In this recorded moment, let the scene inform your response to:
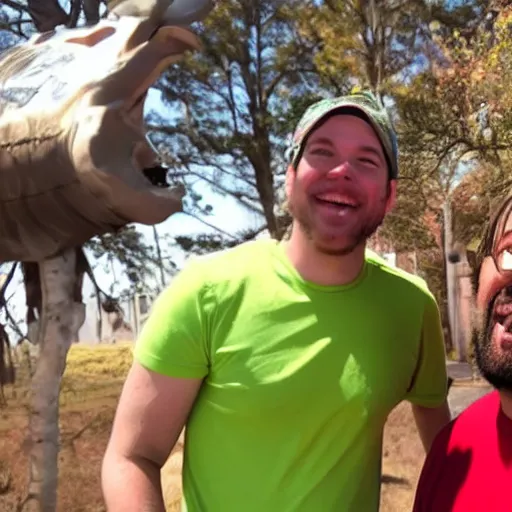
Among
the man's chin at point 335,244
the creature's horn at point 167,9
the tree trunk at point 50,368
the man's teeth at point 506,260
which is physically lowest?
the tree trunk at point 50,368

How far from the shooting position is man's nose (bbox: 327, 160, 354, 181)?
4.09 feet

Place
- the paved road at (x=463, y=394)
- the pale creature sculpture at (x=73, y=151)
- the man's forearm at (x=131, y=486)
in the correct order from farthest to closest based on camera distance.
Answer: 1. the paved road at (x=463, y=394)
2. the pale creature sculpture at (x=73, y=151)
3. the man's forearm at (x=131, y=486)

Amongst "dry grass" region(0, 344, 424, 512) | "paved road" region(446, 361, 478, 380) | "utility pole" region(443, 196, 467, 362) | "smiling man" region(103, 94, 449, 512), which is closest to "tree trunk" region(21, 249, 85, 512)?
"dry grass" region(0, 344, 424, 512)

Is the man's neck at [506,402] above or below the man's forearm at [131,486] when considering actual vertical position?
above

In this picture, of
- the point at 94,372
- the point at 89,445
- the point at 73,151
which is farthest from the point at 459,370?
the point at 73,151

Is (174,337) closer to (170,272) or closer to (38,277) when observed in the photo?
(38,277)

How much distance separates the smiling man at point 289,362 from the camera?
1.20m

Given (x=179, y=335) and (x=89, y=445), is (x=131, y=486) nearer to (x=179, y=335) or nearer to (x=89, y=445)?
(x=179, y=335)

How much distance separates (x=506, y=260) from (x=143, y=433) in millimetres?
629

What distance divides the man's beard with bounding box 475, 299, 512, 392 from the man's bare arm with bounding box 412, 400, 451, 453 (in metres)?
0.34

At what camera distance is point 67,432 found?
5133 millimetres

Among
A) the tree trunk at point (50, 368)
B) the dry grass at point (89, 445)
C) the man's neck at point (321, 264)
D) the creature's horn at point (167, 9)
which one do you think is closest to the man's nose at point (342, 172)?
the man's neck at point (321, 264)

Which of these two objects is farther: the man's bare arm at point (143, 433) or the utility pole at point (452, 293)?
the utility pole at point (452, 293)

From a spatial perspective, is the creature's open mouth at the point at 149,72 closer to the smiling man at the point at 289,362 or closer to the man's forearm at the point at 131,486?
the smiling man at the point at 289,362
